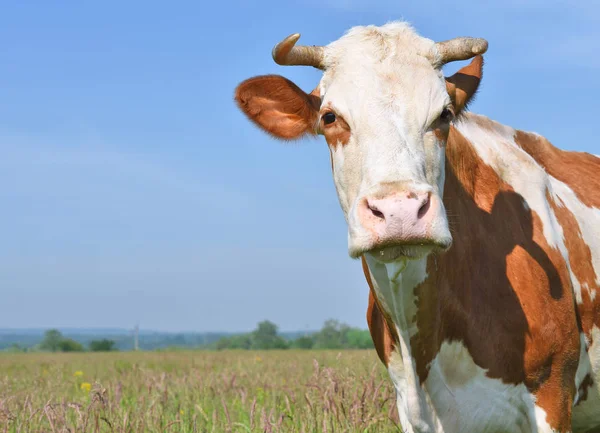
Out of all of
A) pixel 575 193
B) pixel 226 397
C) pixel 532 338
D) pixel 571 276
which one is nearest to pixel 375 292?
pixel 532 338

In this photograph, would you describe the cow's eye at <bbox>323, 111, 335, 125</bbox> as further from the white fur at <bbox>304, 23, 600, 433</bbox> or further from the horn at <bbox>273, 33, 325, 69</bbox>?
the horn at <bbox>273, 33, 325, 69</bbox>

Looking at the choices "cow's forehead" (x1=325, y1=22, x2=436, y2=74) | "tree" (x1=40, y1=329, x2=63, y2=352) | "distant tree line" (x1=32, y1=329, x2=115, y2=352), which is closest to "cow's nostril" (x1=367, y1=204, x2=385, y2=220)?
"cow's forehead" (x1=325, y1=22, x2=436, y2=74)

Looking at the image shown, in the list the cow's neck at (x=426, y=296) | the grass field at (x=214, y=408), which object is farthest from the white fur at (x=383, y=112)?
the grass field at (x=214, y=408)

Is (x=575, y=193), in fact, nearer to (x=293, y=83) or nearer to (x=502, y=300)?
(x=502, y=300)

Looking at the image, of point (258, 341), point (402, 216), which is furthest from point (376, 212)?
point (258, 341)

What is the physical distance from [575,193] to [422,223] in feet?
8.87

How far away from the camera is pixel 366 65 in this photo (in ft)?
14.4

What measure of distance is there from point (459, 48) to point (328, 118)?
40.8 inches

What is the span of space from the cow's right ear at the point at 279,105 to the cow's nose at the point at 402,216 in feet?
4.58

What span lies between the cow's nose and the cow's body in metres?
0.79

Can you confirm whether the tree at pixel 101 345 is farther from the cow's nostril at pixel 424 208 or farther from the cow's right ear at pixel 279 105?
the cow's nostril at pixel 424 208

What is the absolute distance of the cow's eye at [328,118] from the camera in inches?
172

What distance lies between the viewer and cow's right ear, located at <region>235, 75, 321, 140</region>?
16.1ft

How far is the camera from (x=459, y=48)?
4680mm
